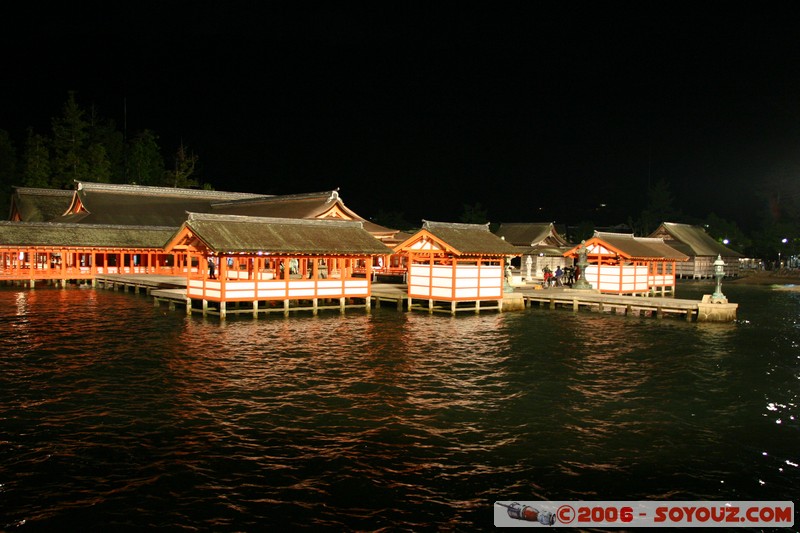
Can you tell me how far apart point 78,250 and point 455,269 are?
107 feet

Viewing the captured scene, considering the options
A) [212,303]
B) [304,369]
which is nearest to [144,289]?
[212,303]

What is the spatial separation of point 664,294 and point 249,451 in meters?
46.5

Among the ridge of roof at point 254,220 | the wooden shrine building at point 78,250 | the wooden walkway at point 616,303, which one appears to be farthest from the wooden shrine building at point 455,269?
the wooden shrine building at point 78,250

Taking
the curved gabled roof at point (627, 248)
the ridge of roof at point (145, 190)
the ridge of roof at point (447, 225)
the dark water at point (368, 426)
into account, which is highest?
the ridge of roof at point (145, 190)

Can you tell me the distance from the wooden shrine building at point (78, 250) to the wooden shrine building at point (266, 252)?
1926 centimetres

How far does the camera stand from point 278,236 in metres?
34.2

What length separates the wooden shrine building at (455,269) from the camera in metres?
35.6

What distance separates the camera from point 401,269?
2357 inches

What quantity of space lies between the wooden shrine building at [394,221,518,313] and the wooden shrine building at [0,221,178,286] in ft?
78.9

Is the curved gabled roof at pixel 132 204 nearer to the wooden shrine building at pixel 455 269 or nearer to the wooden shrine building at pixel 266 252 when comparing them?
the wooden shrine building at pixel 266 252

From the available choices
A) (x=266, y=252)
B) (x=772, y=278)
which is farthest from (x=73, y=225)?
(x=772, y=278)

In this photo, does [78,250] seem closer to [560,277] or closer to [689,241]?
[560,277]

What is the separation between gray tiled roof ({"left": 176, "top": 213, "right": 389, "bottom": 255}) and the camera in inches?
1247

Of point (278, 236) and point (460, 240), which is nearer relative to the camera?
point (278, 236)
